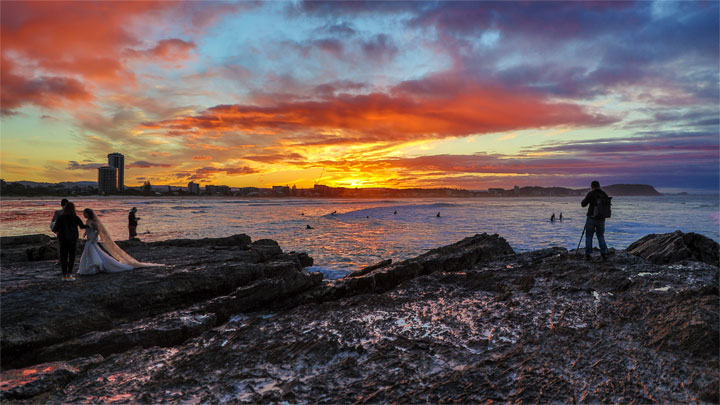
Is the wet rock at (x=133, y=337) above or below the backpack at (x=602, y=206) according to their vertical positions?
below

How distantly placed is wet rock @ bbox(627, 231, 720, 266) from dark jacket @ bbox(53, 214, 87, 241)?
1990 cm

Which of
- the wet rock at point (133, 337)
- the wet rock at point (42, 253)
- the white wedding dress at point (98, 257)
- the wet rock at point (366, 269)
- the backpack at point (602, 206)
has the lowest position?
the wet rock at point (133, 337)

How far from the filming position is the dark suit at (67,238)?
958cm

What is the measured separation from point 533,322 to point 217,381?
19.9 ft

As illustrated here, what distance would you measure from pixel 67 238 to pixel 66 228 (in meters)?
0.34

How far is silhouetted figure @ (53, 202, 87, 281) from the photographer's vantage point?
9.58m

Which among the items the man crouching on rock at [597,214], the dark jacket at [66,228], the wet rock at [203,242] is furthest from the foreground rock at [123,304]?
the man crouching on rock at [597,214]

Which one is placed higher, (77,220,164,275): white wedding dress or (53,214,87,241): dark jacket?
(53,214,87,241): dark jacket

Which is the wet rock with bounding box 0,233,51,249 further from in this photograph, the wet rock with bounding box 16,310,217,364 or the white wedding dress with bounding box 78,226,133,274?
the wet rock with bounding box 16,310,217,364

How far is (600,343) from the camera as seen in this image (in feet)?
18.7

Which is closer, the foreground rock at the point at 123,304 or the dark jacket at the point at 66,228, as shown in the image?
the foreground rock at the point at 123,304

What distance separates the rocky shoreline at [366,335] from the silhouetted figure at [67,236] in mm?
628

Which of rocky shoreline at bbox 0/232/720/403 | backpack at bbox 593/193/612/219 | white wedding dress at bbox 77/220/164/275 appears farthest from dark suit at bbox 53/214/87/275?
backpack at bbox 593/193/612/219

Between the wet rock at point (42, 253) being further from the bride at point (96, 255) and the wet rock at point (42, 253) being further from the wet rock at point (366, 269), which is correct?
the wet rock at point (366, 269)
